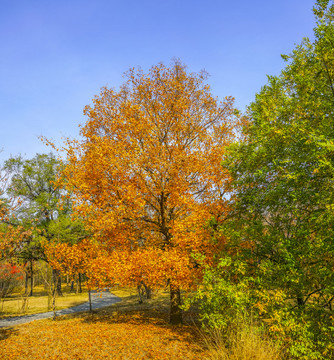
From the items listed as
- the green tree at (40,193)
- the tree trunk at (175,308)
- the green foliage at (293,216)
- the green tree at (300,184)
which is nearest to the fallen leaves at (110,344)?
the tree trunk at (175,308)

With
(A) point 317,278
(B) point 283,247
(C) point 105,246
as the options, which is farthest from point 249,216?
(C) point 105,246

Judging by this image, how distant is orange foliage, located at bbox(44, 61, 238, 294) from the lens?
38.2ft

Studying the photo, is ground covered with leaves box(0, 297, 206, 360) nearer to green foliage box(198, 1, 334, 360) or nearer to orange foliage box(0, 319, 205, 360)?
orange foliage box(0, 319, 205, 360)

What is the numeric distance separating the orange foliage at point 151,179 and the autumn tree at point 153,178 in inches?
1.8

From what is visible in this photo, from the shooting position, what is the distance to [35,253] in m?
28.6

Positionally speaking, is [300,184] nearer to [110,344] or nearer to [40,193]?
[110,344]

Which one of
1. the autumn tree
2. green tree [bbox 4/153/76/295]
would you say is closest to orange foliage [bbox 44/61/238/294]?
the autumn tree

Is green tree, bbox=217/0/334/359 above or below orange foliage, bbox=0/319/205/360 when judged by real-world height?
above

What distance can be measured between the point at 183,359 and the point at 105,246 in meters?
7.04

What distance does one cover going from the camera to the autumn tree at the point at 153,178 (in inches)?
458

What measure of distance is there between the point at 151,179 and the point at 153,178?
330 mm

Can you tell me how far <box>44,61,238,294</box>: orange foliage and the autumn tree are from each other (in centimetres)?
5

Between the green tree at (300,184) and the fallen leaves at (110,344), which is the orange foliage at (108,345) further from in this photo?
the green tree at (300,184)

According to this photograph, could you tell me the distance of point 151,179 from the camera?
13375 millimetres
